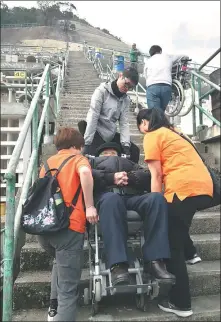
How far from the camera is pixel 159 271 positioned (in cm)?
209

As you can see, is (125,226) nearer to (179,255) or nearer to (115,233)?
(115,233)

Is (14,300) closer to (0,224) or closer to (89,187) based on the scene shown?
(89,187)

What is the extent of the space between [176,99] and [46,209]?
12.0 ft

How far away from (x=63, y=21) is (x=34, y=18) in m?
4.86

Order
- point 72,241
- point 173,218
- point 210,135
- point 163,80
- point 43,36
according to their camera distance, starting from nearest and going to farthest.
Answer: point 72,241, point 173,218, point 163,80, point 210,135, point 43,36

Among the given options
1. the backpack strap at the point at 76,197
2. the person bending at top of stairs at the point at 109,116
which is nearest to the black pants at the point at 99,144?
the person bending at top of stairs at the point at 109,116

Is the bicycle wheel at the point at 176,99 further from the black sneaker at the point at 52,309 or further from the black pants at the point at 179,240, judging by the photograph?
the black sneaker at the point at 52,309

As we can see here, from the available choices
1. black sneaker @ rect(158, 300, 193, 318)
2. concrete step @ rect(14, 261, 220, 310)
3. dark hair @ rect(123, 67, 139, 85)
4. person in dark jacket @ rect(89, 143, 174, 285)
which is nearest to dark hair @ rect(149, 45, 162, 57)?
dark hair @ rect(123, 67, 139, 85)

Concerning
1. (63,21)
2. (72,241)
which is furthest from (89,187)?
(63,21)

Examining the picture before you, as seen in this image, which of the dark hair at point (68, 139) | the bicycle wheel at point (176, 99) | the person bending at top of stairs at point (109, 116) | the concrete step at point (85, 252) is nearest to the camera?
the dark hair at point (68, 139)

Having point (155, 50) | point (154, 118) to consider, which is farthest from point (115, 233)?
point (155, 50)

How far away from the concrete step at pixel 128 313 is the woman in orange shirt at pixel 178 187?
0.19 feet

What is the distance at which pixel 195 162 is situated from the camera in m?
2.35

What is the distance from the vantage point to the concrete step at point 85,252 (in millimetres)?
2631
